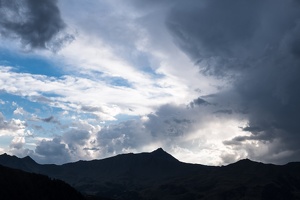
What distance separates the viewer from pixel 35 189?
17988 centimetres

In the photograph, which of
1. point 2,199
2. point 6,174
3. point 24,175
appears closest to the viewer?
point 2,199

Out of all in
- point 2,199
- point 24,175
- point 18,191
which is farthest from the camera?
point 24,175

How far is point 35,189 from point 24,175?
45.3 feet

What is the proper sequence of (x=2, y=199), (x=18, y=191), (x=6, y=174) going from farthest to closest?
(x=6, y=174) → (x=18, y=191) → (x=2, y=199)

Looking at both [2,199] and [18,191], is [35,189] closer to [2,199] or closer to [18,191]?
[18,191]

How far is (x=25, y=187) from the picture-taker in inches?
6885

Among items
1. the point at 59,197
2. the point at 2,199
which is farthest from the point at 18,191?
the point at 59,197

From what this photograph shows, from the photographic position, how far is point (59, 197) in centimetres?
19125

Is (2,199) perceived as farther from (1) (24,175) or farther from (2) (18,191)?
(1) (24,175)

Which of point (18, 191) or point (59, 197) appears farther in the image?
point (59, 197)

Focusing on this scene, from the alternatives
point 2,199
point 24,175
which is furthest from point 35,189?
point 2,199

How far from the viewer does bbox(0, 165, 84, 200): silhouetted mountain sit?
15988 centimetres

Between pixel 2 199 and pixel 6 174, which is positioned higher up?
pixel 6 174

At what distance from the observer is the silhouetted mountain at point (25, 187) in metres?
160
